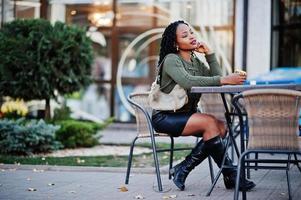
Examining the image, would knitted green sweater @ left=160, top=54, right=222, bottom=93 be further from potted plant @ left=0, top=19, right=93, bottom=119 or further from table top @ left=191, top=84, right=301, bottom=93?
potted plant @ left=0, top=19, right=93, bottom=119

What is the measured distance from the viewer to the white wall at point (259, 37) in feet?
Answer: 45.9

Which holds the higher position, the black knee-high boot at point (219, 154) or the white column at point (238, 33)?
the white column at point (238, 33)

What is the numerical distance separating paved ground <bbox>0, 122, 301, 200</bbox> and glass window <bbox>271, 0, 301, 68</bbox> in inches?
256

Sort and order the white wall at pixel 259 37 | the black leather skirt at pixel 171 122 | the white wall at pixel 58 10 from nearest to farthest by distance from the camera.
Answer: the black leather skirt at pixel 171 122 < the white wall at pixel 259 37 < the white wall at pixel 58 10

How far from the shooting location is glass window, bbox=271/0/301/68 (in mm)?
14352

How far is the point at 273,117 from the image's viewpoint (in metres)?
5.00

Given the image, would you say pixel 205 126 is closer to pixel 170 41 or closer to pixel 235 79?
pixel 235 79

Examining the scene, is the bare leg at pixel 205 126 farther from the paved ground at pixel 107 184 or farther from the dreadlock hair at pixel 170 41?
the dreadlock hair at pixel 170 41

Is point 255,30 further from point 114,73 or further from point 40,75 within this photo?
point 40,75

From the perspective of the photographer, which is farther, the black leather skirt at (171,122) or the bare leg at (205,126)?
the black leather skirt at (171,122)

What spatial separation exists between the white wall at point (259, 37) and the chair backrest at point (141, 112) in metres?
7.14

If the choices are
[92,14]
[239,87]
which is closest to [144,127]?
[239,87]

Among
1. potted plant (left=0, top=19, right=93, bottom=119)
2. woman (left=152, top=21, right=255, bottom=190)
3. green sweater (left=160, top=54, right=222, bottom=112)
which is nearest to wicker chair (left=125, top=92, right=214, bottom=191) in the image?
woman (left=152, top=21, right=255, bottom=190)

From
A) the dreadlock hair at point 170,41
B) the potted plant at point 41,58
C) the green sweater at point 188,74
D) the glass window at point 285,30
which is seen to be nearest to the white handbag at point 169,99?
the green sweater at point 188,74
